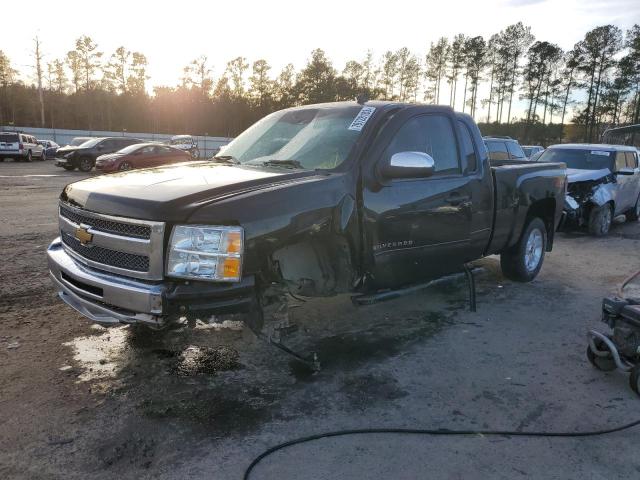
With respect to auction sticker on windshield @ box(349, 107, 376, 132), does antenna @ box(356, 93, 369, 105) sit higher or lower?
higher

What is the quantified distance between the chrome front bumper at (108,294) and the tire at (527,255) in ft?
14.9

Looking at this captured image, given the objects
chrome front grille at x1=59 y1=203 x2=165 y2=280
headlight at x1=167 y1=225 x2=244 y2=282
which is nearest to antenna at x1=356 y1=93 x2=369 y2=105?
headlight at x1=167 y1=225 x2=244 y2=282

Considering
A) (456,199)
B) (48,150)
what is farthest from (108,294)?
(48,150)

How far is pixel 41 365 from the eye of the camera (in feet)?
12.4

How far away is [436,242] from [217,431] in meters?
2.47

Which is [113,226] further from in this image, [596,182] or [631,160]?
[631,160]

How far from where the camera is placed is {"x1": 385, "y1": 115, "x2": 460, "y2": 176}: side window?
4367 mm

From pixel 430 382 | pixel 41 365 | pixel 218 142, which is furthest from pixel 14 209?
pixel 218 142

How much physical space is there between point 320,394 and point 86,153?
24831 millimetres

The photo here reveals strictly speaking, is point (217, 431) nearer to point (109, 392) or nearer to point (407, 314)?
point (109, 392)

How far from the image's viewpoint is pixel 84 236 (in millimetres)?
3416

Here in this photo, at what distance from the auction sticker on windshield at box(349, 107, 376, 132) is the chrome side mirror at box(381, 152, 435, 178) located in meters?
0.43

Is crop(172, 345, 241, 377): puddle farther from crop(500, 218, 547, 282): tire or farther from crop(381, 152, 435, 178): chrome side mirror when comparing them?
A: crop(500, 218, 547, 282): tire

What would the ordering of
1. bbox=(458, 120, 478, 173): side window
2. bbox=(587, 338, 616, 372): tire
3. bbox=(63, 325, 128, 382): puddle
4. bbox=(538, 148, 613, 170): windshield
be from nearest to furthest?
bbox=(63, 325, 128, 382): puddle
bbox=(587, 338, 616, 372): tire
bbox=(458, 120, 478, 173): side window
bbox=(538, 148, 613, 170): windshield
